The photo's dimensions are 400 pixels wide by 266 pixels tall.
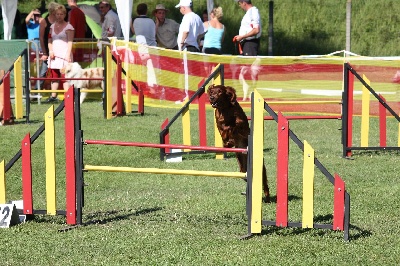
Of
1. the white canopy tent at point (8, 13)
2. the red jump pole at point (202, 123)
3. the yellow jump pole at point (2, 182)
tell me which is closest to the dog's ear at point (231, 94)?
the yellow jump pole at point (2, 182)

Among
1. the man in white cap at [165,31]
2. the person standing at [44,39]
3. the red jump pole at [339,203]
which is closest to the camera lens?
the red jump pole at [339,203]

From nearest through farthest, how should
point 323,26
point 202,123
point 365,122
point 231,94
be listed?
point 231,94
point 202,123
point 365,122
point 323,26

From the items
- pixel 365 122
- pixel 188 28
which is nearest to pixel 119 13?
pixel 188 28

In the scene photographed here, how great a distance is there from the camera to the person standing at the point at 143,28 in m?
17.0

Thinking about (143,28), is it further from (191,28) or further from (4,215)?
(4,215)

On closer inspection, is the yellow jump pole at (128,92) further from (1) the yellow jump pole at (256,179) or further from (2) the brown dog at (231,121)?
(1) the yellow jump pole at (256,179)

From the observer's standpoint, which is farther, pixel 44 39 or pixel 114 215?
pixel 44 39

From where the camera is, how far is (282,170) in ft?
21.9

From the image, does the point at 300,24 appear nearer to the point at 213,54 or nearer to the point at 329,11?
the point at 329,11

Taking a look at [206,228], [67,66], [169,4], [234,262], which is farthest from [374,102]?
[169,4]

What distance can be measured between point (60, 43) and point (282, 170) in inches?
397

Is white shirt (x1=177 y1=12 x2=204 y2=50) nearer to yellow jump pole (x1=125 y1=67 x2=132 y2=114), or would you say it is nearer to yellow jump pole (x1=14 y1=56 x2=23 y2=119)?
yellow jump pole (x1=125 y1=67 x2=132 y2=114)

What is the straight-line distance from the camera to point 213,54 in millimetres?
16172

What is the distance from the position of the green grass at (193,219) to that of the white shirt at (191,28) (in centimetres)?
507
